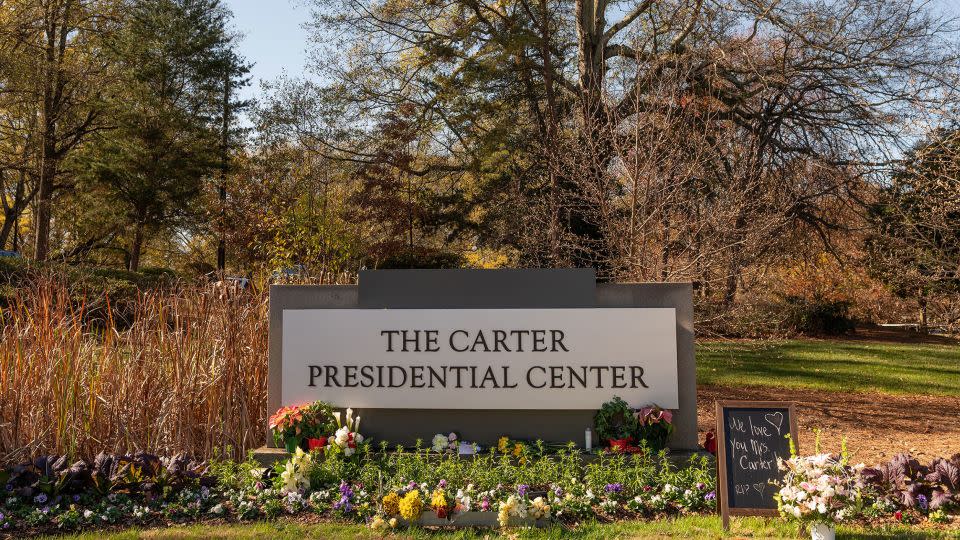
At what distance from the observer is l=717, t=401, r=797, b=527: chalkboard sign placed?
194 inches

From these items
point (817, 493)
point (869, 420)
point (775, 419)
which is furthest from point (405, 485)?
point (869, 420)

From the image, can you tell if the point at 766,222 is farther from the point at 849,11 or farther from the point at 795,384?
the point at 849,11

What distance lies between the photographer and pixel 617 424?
605 centimetres

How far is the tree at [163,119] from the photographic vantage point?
27766 millimetres

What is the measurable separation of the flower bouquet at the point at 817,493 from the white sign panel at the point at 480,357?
1456 millimetres

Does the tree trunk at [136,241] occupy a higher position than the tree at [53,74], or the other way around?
the tree at [53,74]

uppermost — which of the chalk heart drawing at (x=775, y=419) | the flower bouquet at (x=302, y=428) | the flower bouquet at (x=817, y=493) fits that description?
the chalk heart drawing at (x=775, y=419)

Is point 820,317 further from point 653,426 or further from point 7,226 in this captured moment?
point 7,226

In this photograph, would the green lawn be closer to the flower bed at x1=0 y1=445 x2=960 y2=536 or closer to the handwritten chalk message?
the flower bed at x1=0 y1=445 x2=960 y2=536

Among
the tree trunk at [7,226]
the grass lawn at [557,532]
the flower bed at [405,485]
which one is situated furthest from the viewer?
the tree trunk at [7,226]

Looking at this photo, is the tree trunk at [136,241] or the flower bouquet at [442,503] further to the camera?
the tree trunk at [136,241]

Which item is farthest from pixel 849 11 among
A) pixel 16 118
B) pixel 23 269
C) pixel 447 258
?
pixel 16 118

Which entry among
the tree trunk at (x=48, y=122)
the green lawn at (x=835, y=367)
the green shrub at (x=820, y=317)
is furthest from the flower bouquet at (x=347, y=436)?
the tree trunk at (x=48, y=122)

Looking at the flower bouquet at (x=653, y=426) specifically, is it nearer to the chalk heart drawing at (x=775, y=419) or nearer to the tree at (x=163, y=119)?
the chalk heart drawing at (x=775, y=419)
